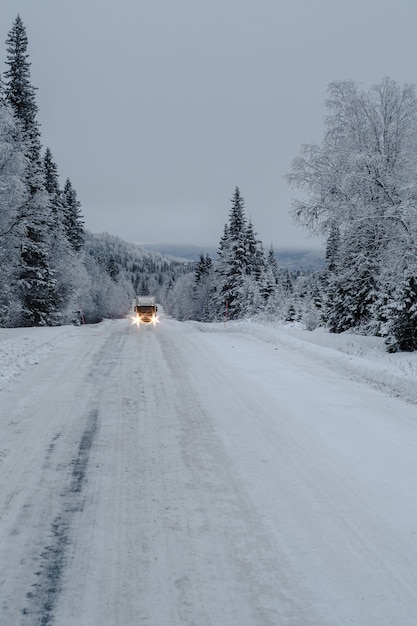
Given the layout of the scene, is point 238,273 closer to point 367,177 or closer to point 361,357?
point 367,177

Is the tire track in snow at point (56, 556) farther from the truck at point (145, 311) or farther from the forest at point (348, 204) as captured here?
the truck at point (145, 311)

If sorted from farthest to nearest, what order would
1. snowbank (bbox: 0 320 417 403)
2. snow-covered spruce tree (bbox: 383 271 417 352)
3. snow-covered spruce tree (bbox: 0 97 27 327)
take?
snow-covered spruce tree (bbox: 0 97 27 327) < snow-covered spruce tree (bbox: 383 271 417 352) < snowbank (bbox: 0 320 417 403)

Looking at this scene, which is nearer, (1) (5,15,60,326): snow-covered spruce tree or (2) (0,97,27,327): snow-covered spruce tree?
(2) (0,97,27,327): snow-covered spruce tree

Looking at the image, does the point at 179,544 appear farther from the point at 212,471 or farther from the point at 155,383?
the point at 155,383

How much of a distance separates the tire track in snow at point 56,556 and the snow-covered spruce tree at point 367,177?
13299 millimetres

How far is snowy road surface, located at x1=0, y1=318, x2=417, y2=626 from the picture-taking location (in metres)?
2.66

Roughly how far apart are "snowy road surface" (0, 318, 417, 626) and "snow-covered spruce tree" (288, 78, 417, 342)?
9417 millimetres

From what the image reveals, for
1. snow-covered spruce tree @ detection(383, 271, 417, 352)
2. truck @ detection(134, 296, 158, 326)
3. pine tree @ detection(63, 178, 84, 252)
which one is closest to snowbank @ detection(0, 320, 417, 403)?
snow-covered spruce tree @ detection(383, 271, 417, 352)

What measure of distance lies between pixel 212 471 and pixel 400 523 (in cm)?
184

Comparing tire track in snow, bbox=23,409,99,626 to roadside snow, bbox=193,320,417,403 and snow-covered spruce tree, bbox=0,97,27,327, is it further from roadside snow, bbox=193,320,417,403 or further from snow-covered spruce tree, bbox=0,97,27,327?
snow-covered spruce tree, bbox=0,97,27,327

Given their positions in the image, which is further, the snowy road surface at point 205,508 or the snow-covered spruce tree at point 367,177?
the snow-covered spruce tree at point 367,177

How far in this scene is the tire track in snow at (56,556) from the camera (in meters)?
2.57

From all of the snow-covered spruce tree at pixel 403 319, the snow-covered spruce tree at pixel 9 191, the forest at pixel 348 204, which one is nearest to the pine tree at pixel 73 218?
the forest at pixel 348 204

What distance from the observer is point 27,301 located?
2694cm
